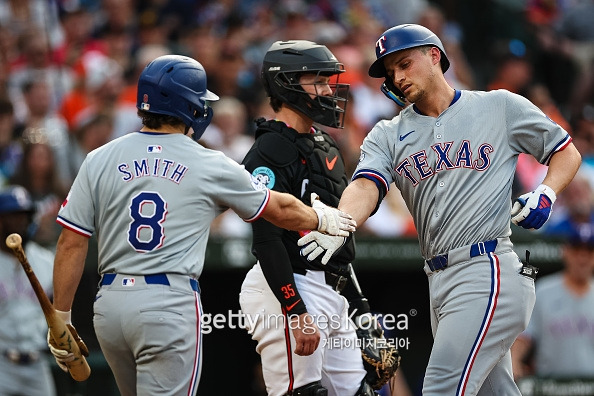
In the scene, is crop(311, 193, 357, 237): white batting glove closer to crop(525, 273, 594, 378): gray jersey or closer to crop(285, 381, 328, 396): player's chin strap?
crop(285, 381, 328, 396): player's chin strap

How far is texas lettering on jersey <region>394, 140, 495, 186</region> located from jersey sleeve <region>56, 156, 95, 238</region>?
1560mm

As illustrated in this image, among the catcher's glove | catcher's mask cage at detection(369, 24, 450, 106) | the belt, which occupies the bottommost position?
the belt

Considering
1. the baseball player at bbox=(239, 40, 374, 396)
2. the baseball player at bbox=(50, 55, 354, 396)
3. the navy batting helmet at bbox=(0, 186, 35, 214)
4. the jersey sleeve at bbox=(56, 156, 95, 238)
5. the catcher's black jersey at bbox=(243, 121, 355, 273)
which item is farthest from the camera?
the navy batting helmet at bbox=(0, 186, 35, 214)

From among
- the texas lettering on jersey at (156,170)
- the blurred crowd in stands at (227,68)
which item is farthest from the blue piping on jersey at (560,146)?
the blurred crowd in stands at (227,68)

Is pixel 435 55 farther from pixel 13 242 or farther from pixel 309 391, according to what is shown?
pixel 13 242

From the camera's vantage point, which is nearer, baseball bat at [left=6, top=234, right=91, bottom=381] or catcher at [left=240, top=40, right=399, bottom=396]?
baseball bat at [left=6, top=234, right=91, bottom=381]

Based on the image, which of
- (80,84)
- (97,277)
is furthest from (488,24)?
(97,277)

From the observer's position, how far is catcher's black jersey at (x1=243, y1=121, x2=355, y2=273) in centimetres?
529

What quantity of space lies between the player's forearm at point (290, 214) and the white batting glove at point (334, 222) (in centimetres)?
3

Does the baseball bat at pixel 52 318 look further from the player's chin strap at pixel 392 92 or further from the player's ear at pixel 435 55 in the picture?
the player's ear at pixel 435 55

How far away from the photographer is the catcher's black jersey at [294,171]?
5.29m

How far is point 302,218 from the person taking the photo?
488 cm

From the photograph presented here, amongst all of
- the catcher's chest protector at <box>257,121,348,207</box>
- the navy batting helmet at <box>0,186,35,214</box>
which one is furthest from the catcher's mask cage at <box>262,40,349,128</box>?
the navy batting helmet at <box>0,186,35,214</box>

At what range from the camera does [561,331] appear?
318 inches
